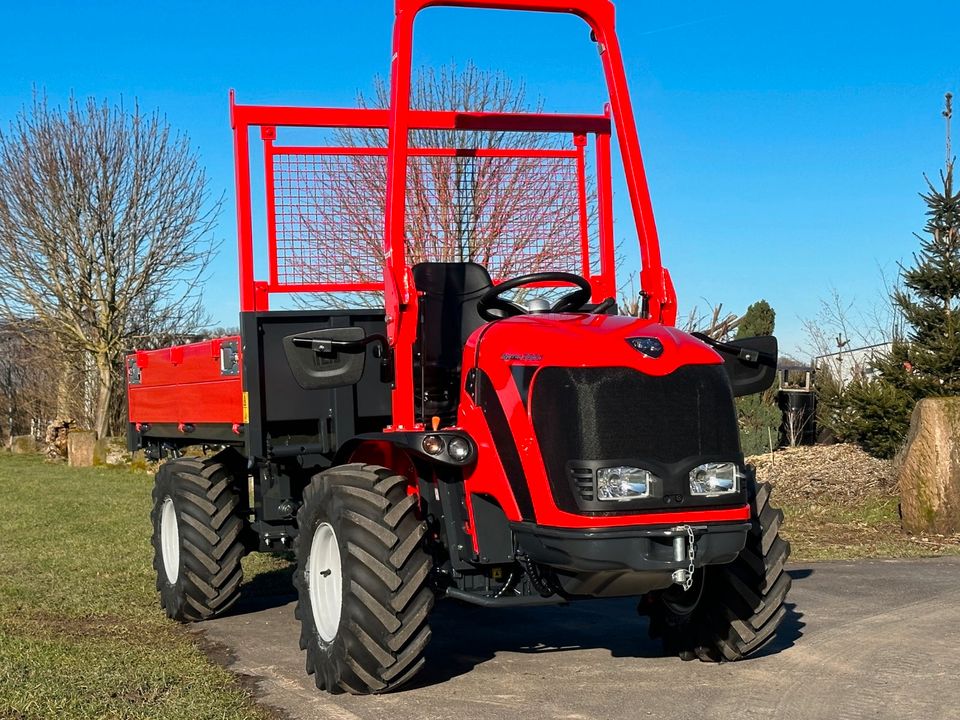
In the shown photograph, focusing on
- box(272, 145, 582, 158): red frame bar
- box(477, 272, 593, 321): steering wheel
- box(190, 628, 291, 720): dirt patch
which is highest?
box(272, 145, 582, 158): red frame bar

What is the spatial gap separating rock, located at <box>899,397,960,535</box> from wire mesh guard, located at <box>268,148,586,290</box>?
4975mm

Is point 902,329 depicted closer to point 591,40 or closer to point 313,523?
point 591,40

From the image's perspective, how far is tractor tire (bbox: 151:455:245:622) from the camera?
23.9ft

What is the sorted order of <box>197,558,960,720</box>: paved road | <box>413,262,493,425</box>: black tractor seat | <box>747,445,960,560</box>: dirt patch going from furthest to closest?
1. <box>747,445,960,560</box>: dirt patch
2. <box>413,262,493,425</box>: black tractor seat
3. <box>197,558,960,720</box>: paved road

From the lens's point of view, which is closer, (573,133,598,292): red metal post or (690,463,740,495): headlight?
(690,463,740,495): headlight

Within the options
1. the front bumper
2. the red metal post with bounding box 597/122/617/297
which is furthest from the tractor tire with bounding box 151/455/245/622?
the front bumper

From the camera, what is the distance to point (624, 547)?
4.75 metres

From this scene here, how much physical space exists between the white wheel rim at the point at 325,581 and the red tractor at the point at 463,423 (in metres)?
0.01

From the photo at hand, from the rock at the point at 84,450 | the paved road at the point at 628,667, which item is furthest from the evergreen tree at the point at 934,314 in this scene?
the rock at the point at 84,450

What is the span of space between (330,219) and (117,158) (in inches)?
847

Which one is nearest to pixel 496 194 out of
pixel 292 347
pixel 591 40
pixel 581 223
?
pixel 581 223

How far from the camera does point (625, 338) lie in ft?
16.5

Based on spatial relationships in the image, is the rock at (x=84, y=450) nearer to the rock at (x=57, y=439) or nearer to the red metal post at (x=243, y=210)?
the rock at (x=57, y=439)

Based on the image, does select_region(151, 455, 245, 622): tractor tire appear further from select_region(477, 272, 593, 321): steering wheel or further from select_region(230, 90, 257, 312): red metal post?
select_region(477, 272, 593, 321): steering wheel
